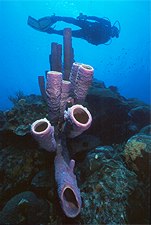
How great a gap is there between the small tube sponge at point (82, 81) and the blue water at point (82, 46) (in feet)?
116

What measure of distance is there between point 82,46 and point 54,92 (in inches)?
2598

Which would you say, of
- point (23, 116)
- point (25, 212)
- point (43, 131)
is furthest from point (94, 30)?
point (25, 212)

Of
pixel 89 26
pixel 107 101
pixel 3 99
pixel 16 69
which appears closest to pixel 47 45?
pixel 16 69

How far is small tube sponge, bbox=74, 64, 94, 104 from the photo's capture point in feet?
8.93

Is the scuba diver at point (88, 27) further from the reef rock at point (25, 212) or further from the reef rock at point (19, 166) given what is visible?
the reef rock at point (25, 212)

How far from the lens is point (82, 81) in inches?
112

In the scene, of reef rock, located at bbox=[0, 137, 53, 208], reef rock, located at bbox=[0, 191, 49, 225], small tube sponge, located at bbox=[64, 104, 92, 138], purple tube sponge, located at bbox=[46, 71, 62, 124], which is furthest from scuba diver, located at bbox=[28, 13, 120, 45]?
reef rock, located at bbox=[0, 191, 49, 225]

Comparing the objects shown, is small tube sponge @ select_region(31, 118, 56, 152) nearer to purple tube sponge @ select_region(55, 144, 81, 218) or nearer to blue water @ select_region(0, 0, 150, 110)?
purple tube sponge @ select_region(55, 144, 81, 218)

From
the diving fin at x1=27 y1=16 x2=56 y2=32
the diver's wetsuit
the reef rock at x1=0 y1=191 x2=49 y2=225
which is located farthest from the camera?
the diving fin at x1=27 y1=16 x2=56 y2=32

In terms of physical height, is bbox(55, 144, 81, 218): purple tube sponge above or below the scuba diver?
below

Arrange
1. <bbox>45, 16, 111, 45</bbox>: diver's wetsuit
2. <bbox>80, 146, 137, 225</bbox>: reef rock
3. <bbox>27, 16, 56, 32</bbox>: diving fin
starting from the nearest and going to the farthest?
1. <bbox>80, 146, 137, 225</bbox>: reef rock
2. <bbox>45, 16, 111, 45</bbox>: diver's wetsuit
3. <bbox>27, 16, 56, 32</bbox>: diving fin

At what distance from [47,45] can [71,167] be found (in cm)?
6991

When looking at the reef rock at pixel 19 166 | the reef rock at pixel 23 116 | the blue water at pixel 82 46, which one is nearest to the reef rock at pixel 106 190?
the reef rock at pixel 19 166

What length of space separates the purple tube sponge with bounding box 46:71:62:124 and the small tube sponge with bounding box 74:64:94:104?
0.26 meters
